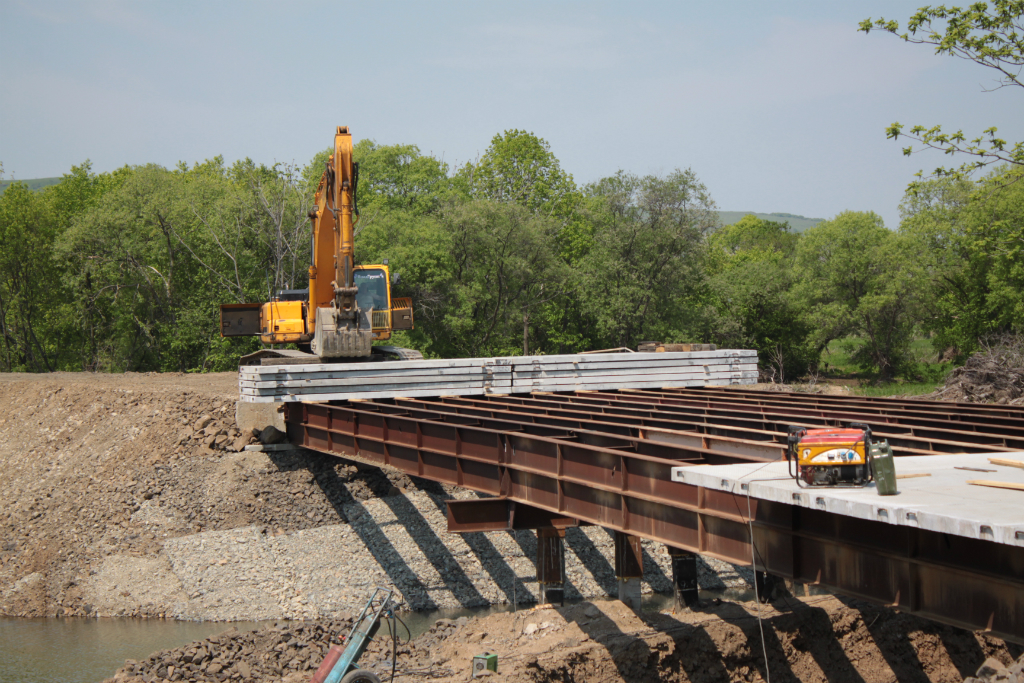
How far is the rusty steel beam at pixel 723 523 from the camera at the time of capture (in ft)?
23.4

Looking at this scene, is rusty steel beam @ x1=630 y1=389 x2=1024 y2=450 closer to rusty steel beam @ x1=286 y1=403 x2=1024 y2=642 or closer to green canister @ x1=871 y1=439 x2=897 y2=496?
rusty steel beam @ x1=286 y1=403 x2=1024 y2=642

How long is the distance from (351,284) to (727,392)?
1061cm

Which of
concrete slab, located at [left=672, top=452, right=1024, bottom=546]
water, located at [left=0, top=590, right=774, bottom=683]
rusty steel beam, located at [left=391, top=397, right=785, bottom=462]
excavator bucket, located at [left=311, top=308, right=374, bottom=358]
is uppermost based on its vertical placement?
excavator bucket, located at [left=311, top=308, right=374, bottom=358]

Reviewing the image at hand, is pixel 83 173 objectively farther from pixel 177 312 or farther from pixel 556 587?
pixel 556 587

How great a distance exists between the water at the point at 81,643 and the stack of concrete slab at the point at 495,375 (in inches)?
225

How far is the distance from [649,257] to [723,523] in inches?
1476

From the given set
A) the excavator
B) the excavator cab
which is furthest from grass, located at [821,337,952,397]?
the excavator

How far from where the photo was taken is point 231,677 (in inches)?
566

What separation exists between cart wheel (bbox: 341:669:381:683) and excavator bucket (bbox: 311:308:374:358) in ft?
33.8

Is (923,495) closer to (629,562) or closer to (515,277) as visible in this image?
(629,562)

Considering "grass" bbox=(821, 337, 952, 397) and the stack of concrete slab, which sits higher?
the stack of concrete slab

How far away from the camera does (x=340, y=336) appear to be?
2169 centimetres

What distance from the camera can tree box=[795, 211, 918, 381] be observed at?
1950 inches

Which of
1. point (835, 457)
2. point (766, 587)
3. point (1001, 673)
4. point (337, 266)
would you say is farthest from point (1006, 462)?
point (337, 266)
